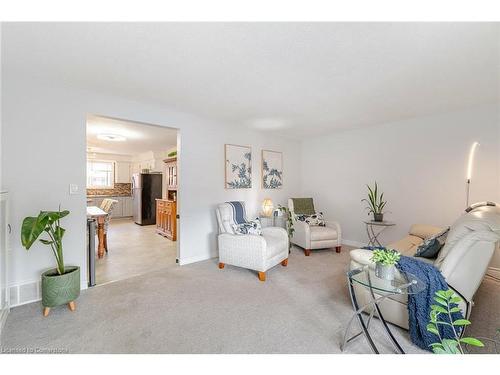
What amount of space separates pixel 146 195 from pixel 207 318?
19.0ft

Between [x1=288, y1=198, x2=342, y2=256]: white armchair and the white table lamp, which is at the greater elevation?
the white table lamp

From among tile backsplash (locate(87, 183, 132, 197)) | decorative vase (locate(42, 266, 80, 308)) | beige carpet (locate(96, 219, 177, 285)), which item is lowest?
beige carpet (locate(96, 219, 177, 285))

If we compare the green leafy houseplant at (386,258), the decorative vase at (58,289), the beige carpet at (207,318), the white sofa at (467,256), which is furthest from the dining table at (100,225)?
the white sofa at (467,256)

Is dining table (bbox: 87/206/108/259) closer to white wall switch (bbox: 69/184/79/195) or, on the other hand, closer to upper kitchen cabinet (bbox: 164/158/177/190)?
white wall switch (bbox: 69/184/79/195)

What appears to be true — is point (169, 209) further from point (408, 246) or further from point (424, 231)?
point (424, 231)

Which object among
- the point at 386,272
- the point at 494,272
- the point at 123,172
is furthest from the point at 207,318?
the point at 123,172

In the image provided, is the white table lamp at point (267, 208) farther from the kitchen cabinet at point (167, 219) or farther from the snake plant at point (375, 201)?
the kitchen cabinet at point (167, 219)

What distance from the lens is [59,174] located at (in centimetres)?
247

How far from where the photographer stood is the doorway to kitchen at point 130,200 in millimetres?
3367

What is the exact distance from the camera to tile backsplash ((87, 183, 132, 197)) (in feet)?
24.6

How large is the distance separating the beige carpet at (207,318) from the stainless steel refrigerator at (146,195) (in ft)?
14.2

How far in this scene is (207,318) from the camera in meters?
2.01

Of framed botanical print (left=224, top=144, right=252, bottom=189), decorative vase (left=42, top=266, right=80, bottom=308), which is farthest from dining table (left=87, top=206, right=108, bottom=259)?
framed botanical print (left=224, top=144, right=252, bottom=189)

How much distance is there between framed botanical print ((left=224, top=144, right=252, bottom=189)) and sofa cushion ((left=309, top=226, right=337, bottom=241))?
4.62 ft
